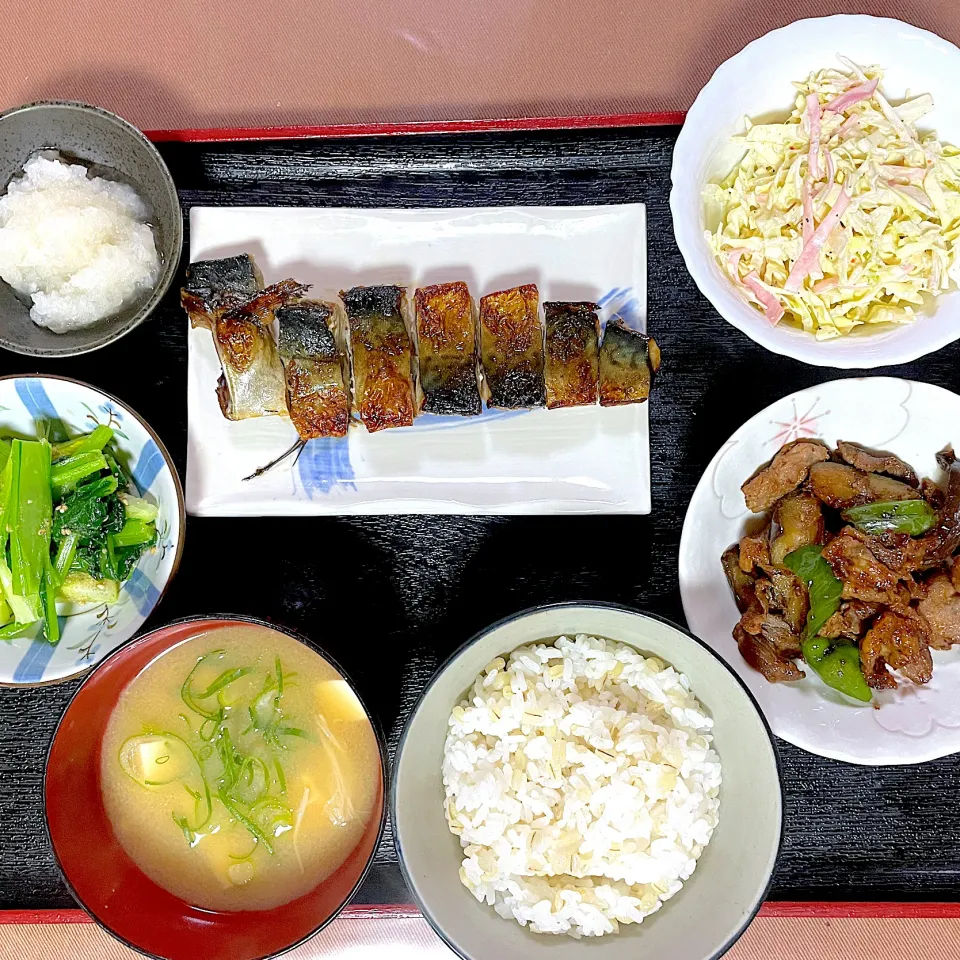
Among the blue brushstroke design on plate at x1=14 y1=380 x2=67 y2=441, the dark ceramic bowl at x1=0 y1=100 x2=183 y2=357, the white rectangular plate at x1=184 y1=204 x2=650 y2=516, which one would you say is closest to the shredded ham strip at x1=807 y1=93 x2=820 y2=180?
the white rectangular plate at x1=184 y1=204 x2=650 y2=516

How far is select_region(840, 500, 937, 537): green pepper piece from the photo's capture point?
2061 mm

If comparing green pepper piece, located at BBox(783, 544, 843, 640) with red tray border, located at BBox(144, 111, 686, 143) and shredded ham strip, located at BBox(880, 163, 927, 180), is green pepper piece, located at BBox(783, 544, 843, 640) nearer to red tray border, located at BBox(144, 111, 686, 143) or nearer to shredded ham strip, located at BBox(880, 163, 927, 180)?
shredded ham strip, located at BBox(880, 163, 927, 180)

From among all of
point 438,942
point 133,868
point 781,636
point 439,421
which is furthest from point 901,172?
point 133,868

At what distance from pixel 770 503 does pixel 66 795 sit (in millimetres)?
1890

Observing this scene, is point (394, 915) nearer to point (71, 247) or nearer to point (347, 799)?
point (347, 799)

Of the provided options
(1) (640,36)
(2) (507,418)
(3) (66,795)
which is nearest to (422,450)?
(2) (507,418)

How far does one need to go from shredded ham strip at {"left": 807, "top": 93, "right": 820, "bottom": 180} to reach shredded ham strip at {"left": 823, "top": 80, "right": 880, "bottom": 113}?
35 millimetres

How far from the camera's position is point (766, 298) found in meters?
2.15

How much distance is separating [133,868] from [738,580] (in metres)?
1.70

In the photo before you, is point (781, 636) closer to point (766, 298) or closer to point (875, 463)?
point (875, 463)

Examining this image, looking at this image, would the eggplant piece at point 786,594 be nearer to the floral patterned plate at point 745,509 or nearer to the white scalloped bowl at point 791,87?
the floral patterned plate at point 745,509

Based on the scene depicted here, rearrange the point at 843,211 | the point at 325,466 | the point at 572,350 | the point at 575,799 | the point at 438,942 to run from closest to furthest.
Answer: the point at 575,799, the point at 843,211, the point at 572,350, the point at 325,466, the point at 438,942

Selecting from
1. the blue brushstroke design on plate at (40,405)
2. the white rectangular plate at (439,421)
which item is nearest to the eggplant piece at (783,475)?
the white rectangular plate at (439,421)

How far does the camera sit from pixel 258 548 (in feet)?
7.60
